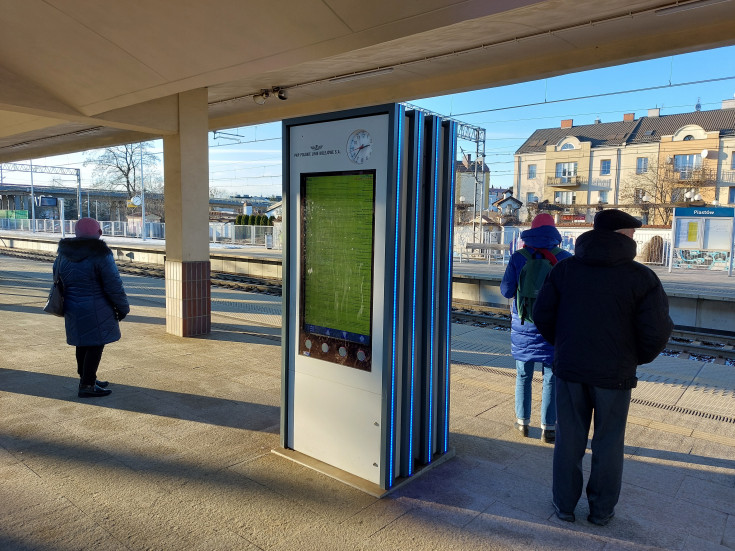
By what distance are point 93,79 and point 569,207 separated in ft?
154

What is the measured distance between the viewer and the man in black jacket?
3.12 metres

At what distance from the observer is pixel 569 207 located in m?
48.2

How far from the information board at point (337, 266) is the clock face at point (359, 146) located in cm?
10

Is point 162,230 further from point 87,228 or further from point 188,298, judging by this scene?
point 87,228

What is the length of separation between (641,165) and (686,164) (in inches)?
148

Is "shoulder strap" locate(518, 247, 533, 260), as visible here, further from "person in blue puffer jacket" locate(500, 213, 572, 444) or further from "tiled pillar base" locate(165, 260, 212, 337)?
"tiled pillar base" locate(165, 260, 212, 337)

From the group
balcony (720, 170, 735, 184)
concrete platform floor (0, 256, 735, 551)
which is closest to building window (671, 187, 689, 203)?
balcony (720, 170, 735, 184)

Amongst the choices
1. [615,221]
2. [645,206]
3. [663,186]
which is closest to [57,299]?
[615,221]

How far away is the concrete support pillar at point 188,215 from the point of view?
27.1ft

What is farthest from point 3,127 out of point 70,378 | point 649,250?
point 649,250

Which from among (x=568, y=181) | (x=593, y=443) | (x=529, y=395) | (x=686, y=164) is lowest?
(x=529, y=395)

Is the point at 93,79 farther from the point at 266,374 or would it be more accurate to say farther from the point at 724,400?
the point at 724,400

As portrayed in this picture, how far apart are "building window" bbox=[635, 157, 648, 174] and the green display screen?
5267 centimetres

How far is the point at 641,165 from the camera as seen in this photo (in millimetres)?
49938
